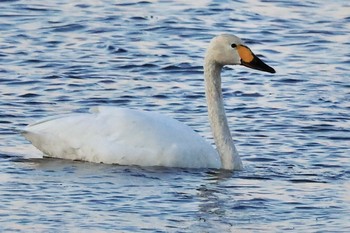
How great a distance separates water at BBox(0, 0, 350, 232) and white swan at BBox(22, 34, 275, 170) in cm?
13

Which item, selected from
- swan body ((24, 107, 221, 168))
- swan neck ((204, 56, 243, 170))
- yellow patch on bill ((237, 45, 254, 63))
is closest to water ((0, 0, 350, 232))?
swan body ((24, 107, 221, 168))

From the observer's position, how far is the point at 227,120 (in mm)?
13266

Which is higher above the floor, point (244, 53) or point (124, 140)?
point (244, 53)

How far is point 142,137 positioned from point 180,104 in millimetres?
2112

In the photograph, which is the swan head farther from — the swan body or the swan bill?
the swan body

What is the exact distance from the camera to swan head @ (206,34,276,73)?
40.7 feet

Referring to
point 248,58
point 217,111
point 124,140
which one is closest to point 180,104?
point 217,111

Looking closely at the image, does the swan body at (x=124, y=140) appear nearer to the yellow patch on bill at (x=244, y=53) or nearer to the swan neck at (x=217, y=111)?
the swan neck at (x=217, y=111)

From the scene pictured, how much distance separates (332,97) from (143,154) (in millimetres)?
3204

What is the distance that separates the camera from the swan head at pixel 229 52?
1239cm

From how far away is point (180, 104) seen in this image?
46.5 ft

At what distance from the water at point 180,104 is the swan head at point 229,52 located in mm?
810

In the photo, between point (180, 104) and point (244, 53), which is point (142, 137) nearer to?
point (244, 53)

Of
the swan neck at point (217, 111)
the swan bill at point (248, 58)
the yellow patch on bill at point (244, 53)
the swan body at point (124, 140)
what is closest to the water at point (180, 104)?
the swan body at point (124, 140)
